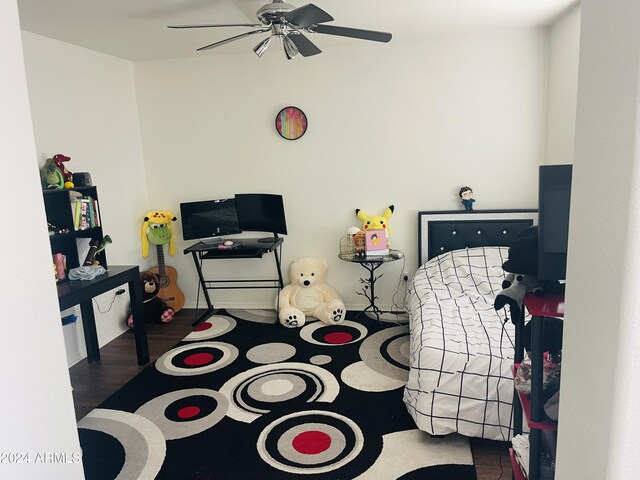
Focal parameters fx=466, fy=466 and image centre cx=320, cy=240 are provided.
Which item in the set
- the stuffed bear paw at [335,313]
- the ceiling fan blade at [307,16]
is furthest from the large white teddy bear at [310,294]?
the ceiling fan blade at [307,16]

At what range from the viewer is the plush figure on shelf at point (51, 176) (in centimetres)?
322

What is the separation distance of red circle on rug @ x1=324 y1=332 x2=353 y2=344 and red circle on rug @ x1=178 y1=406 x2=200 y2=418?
4.21 feet

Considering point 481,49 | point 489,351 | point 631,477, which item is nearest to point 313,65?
point 481,49

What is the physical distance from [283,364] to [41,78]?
8.98 ft

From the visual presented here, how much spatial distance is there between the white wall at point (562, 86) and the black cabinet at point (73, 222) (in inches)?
141

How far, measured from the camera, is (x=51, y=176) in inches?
127

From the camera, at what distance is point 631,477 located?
76 cm

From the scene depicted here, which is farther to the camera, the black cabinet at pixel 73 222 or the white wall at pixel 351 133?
the white wall at pixel 351 133

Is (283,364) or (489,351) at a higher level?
(489,351)

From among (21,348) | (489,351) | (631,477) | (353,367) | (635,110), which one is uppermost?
(635,110)

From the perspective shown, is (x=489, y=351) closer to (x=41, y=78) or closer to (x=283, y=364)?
(x=283, y=364)

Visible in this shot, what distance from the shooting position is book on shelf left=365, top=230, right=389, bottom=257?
161 inches

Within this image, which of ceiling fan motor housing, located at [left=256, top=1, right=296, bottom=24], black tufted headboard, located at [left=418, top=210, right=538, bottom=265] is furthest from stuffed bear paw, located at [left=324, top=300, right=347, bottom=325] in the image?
ceiling fan motor housing, located at [left=256, top=1, right=296, bottom=24]

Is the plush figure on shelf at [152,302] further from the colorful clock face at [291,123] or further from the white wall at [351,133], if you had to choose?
the colorful clock face at [291,123]
